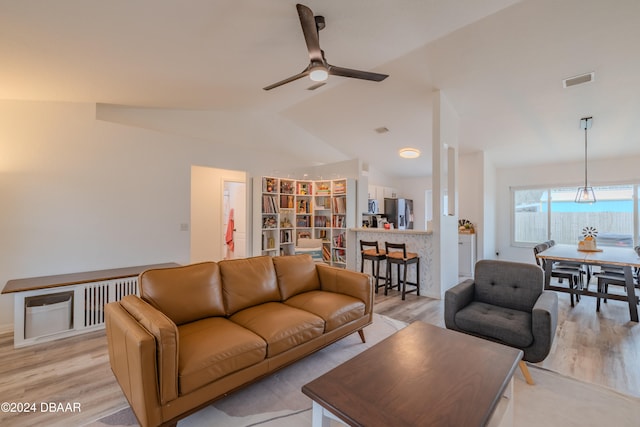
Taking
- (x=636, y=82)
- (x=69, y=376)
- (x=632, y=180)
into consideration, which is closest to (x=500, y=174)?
(x=632, y=180)

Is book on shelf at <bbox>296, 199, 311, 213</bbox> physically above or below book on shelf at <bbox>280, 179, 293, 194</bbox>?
below

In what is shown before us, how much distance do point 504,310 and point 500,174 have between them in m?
5.51

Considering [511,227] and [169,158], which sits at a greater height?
[169,158]

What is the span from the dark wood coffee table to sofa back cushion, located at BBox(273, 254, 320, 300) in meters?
1.26

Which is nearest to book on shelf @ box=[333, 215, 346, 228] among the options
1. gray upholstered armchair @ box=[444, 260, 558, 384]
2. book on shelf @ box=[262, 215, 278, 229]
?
book on shelf @ box=[262, 215, 278, 229]

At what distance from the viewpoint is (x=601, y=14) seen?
7.99ft

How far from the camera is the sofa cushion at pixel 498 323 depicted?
2.11 m

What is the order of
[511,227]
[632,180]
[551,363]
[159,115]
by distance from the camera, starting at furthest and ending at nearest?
[511,227] < [632,180] < [159,115] < [551,363]

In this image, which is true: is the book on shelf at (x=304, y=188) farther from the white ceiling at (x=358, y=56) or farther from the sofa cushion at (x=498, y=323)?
the sofa cushion at (x=498, y=323)

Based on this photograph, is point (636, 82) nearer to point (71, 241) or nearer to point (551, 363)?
point (551, 363)

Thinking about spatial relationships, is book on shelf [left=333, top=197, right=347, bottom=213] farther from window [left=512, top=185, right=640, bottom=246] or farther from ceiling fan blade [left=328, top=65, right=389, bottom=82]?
window [left=512, top=185, right=640, bottom=246]

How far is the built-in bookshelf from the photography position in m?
5.54

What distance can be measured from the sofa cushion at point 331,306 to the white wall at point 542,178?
577 centimetres

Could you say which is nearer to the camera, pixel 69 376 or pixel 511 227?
pixel 69 376
